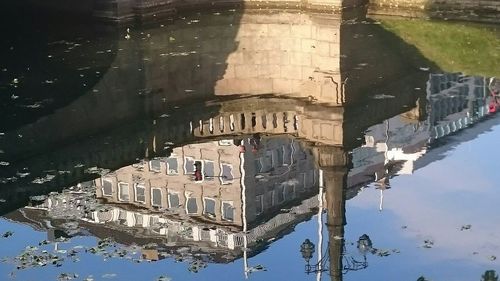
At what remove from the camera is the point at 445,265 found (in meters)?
19.1

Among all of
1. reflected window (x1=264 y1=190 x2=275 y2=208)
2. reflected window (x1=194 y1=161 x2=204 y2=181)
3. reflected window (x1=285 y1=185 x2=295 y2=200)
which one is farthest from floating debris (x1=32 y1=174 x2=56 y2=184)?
reflected window (x1=285 y1=185 x2=295 y2=200)

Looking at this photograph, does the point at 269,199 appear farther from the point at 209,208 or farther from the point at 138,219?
the point at 138,219

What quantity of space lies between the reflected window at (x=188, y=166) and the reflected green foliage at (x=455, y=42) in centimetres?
1458

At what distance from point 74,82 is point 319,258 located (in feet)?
60.2

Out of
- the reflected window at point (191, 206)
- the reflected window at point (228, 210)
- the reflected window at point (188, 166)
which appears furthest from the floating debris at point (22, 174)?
the reflected window at point (228, 210)

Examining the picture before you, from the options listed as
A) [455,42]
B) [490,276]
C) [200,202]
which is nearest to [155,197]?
[200,202]

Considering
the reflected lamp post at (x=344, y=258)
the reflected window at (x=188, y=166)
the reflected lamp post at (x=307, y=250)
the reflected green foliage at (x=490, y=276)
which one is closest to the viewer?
the reflected green foliage at (x=490, y=276)

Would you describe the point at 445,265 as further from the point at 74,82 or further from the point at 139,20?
the point at 139,20

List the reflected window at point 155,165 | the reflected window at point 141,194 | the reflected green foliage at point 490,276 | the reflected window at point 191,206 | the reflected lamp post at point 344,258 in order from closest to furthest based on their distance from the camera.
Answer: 1. the reflected green foliage at point 490,276
2. the reflected lamp post at point 344,258
3. the reflected window at point 191,206
4. the reflected window at point 141,194
5. the reflected window at point 155,165

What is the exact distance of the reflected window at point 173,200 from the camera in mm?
23298

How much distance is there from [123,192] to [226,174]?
213 inches

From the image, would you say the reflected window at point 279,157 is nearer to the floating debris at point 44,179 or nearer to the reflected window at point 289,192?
the reflected window at point 289,192

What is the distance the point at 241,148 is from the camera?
2973 cm

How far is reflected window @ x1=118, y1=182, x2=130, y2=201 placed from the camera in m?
22.2
